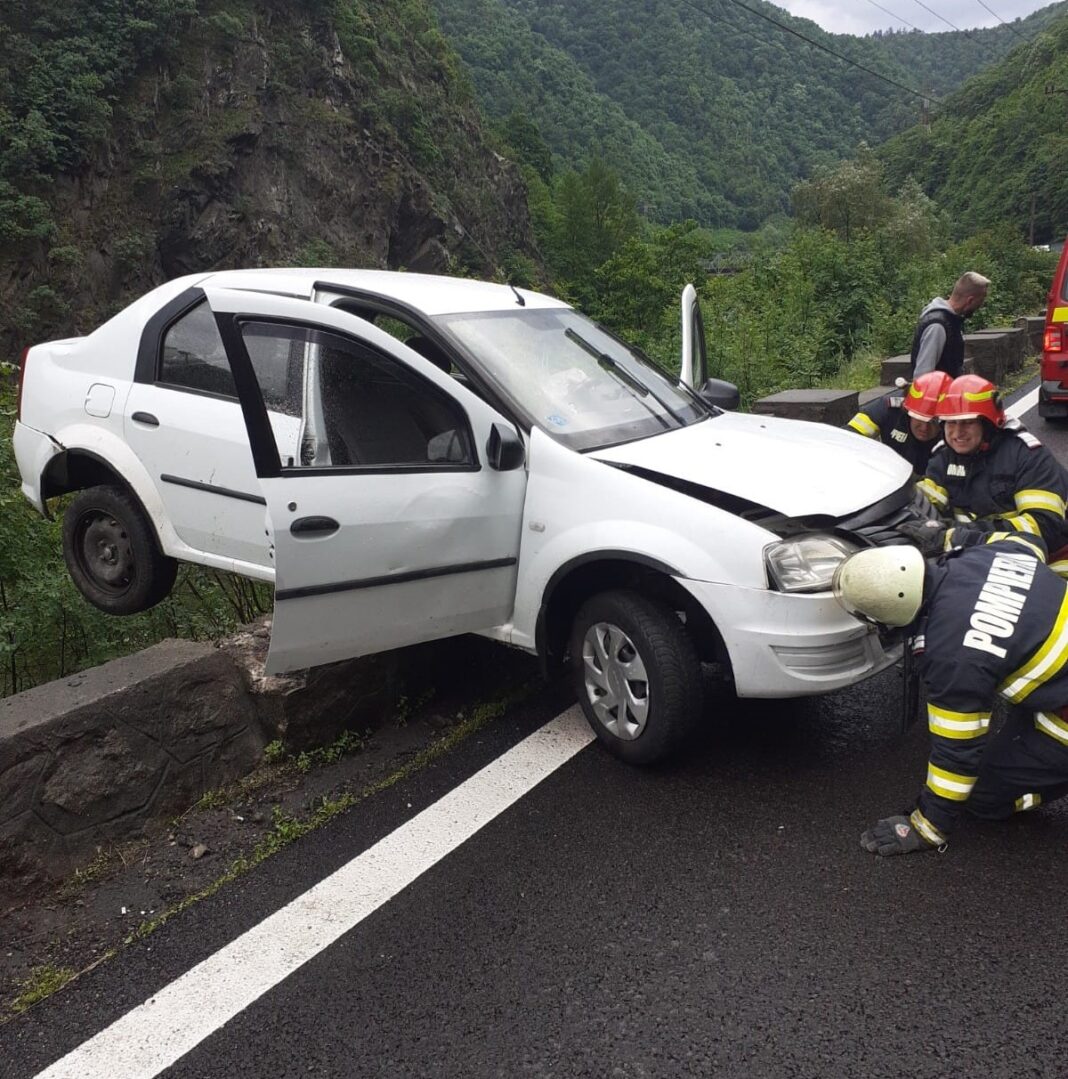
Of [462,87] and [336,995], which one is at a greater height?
[462,87]

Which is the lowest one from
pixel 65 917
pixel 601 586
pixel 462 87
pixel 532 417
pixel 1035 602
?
pixel 65 917

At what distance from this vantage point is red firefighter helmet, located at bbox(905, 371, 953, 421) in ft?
15.6

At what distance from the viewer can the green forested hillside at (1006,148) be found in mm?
79188

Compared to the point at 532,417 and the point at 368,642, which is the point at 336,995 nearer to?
the point at 368,642

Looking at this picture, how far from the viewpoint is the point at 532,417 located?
3791 millimetres

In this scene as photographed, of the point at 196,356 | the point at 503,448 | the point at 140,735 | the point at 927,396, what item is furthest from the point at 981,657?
the point at 196,356

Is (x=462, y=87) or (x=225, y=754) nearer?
(x=225, y=754)

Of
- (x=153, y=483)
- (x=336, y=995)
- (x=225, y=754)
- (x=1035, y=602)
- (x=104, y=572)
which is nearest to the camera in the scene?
(x=336, y=995)

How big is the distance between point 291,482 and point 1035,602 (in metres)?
2.38

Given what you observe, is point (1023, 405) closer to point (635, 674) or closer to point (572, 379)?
point (572, 379)

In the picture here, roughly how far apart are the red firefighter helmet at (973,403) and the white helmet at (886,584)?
1.32 metres

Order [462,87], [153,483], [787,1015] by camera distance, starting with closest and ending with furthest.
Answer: [787,1015], [153,483], [462,87]

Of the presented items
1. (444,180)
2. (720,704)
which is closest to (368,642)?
(720,704)

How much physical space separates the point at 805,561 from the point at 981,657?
667mm
